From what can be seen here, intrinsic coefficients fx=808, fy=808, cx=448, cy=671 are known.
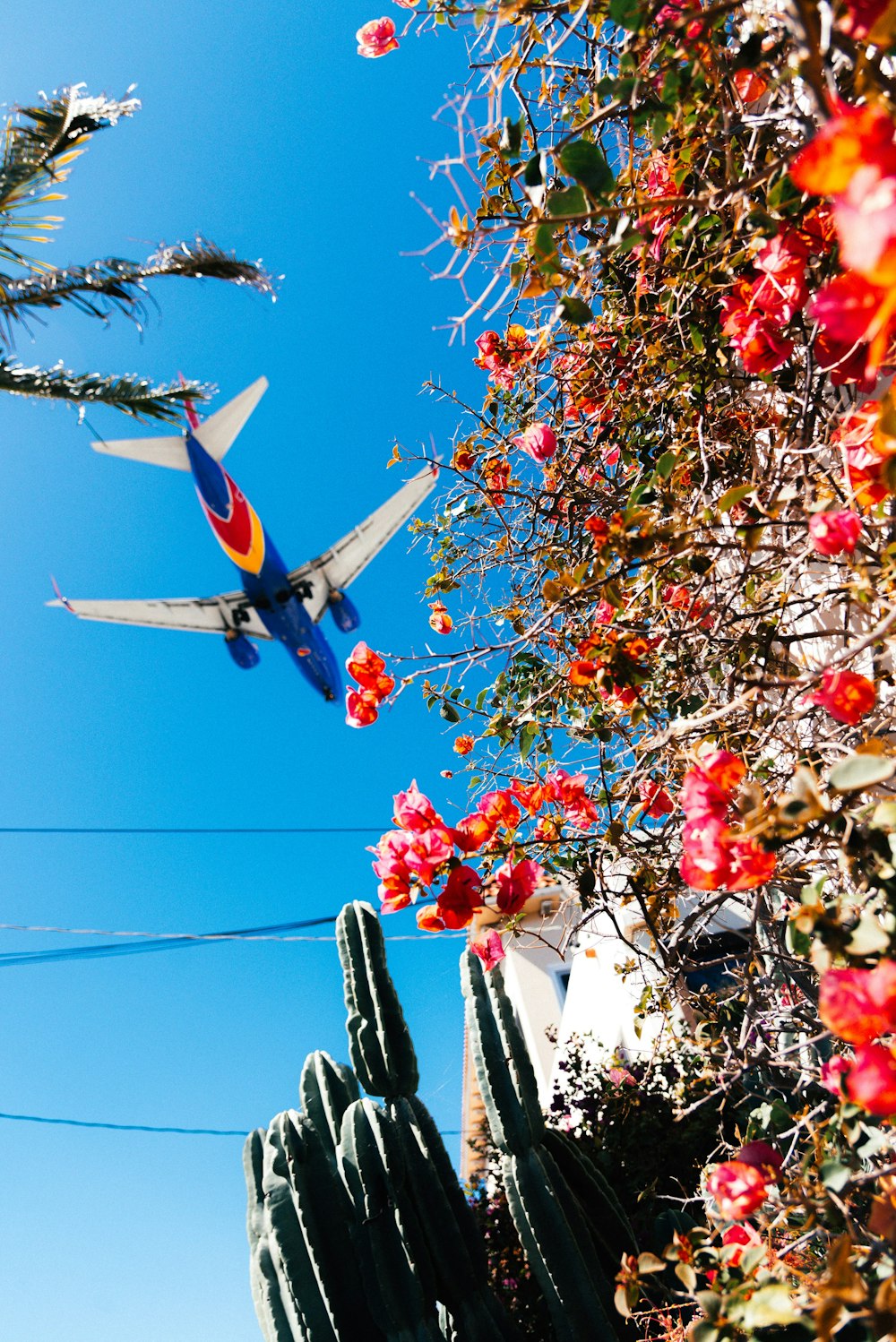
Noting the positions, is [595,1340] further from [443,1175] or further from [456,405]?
[456,405]

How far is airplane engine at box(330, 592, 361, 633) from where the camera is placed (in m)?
18.0

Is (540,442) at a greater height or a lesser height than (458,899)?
greater

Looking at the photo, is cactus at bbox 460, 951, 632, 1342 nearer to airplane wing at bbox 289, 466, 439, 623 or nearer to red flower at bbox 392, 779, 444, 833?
red flower at bbox 392, 779, 444, 833

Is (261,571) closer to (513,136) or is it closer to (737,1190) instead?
(513,136)

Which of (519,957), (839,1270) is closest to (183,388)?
(839,1270)

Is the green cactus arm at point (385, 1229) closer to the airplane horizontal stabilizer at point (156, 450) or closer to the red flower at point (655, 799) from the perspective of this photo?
the red flower at point (655, 799)

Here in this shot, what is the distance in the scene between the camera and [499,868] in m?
2.12

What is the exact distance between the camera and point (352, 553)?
1745cm

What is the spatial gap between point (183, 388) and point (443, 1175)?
4.71 meters

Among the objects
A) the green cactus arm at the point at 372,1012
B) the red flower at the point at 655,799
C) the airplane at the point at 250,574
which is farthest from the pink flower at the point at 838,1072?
the airplane at the point at 250,574

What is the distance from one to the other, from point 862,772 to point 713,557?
1.16 metres

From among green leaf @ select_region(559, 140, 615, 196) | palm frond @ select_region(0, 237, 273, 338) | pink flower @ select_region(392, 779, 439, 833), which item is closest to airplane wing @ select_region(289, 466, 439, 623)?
palm frond @ select_region(0, 237, 273, 338)

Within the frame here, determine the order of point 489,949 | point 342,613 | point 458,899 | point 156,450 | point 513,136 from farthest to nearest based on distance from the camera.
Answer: point 342,613
point 156,450
point 489,949
point 458,899
point 513,136

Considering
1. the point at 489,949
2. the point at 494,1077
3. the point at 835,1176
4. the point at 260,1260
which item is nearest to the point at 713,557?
the point at 835,1176
